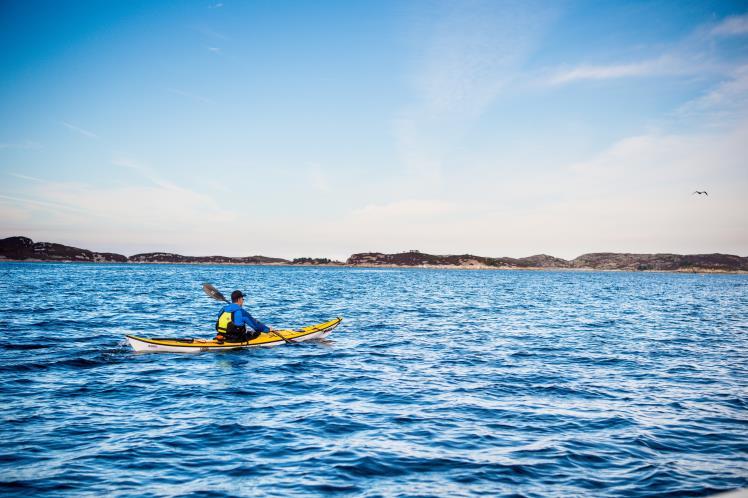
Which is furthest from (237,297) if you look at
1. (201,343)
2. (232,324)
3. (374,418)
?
(374,418)

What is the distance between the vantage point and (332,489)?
6.81m

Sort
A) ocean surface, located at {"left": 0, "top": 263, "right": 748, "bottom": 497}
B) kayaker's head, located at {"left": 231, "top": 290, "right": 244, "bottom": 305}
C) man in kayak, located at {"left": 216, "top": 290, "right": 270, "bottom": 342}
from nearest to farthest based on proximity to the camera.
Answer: ocean surface, located at {"left": 0, "top": 263, "right": 748, "bottom": 497}
kayaker's head, located at {"left": 231, "top": 290, "right": 244, "bottom": 305}
man in kayak, located at {"left": 216, "top": 290, "right": 270, "bottom": 342}

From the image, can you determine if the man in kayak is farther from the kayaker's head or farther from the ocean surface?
the ocean surface

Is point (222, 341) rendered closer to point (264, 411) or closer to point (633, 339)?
point (264, 411)

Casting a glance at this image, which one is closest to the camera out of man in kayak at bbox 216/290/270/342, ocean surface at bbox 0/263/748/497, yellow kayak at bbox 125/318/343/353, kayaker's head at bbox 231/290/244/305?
ocean surface at bbox 0/263/748/497

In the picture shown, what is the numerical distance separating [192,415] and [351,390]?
13.1 ft

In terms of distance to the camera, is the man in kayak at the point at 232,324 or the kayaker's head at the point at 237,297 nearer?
the kayaker's head at the point at 237,297

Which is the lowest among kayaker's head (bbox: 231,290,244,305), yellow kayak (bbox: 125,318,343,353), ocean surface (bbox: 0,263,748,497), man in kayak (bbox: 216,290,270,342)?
ocean surface (bbox: 0,263,748,497)

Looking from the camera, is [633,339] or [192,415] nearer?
[192,415]

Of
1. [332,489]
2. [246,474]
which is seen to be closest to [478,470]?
[332,489]

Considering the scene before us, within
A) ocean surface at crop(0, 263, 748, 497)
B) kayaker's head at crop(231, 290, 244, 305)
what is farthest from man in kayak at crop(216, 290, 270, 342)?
ocean surface at crop(0, 263, 748, 497)

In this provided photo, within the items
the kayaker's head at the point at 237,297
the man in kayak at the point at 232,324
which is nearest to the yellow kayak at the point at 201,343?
the man in kayak at the point at 232,324

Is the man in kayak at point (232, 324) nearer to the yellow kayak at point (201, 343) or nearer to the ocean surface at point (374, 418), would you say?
the yellow kayak at point (201, 343)

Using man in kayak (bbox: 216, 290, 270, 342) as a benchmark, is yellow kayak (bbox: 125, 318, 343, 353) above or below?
below
